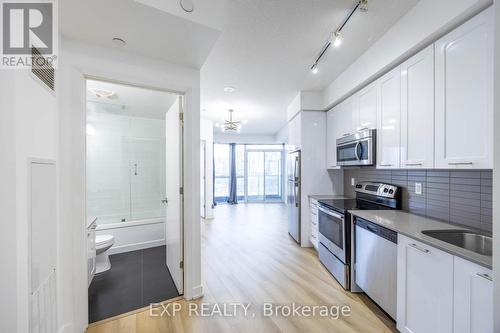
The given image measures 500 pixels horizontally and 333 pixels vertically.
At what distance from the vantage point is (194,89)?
238 centimetres

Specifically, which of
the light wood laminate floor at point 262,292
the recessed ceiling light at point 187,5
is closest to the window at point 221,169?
the light wood laminate floor at point 262,292

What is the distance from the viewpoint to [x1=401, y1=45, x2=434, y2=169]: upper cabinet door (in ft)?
6.03

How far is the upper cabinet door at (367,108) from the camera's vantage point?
2631mm

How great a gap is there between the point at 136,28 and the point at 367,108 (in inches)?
104

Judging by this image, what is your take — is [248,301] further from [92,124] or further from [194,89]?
[92,124]

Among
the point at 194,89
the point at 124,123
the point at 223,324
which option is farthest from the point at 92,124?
the point at 223,324

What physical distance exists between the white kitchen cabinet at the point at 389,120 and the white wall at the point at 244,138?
636 centimetres

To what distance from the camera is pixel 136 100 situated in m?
3.22

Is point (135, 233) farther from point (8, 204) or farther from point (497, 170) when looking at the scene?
point (497, 170)

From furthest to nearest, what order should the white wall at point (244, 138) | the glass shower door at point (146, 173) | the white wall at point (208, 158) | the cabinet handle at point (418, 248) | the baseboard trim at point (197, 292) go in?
the white wall at point (244, 138) < the white wall at point (208, 158) < the glass shower door at point (146, 173) < the baseboard trim at point (197, 292) < the cabinet handle at point (418, 248)

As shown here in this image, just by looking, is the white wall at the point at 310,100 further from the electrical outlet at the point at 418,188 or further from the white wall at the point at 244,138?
the white wall at the point at 244,138

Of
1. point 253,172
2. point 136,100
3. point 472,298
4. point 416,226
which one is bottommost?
point 472,298

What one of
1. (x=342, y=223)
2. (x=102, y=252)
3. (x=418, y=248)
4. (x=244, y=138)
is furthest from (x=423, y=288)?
(x=244, y=138)

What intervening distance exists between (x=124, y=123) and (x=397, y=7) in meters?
3.68
